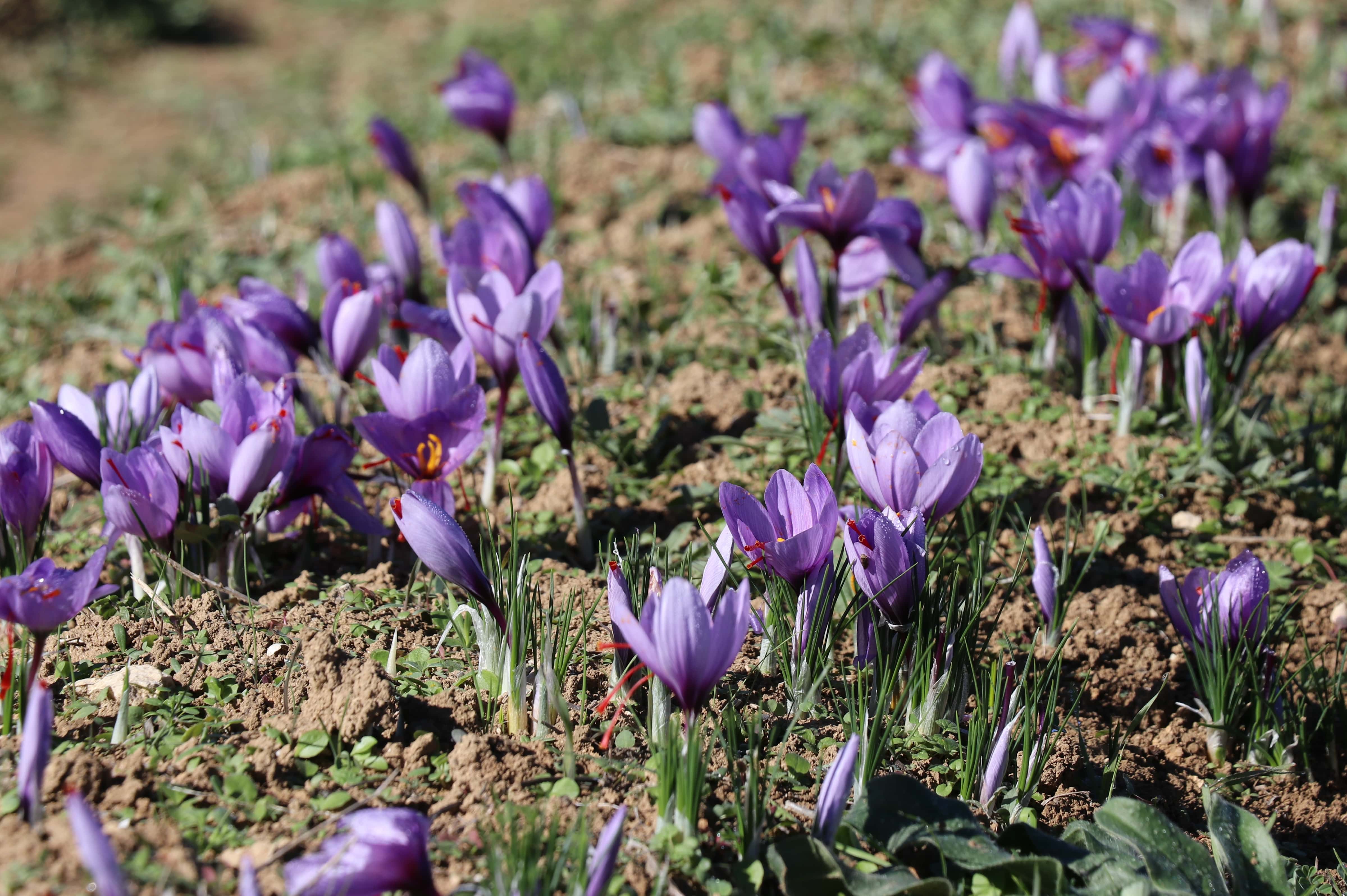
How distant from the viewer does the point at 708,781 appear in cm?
168

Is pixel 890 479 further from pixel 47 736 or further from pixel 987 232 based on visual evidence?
pixel 987 232

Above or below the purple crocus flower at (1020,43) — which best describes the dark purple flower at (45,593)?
below

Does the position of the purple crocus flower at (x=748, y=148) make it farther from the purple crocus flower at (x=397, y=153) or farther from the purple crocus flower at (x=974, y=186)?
the purple crocus flower at (x=397, y=153)

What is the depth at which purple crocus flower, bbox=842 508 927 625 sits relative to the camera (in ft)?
5.56

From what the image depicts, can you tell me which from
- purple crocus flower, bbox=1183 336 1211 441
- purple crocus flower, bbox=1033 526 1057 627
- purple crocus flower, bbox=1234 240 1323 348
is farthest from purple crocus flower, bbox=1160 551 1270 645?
purple crocus flower, bbox=1234 240 1323 348

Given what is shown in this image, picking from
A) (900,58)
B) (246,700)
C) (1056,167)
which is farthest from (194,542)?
(900,58)

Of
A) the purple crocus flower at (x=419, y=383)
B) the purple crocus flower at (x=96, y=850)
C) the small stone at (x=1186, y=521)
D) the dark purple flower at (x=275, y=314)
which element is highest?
the dark purple flower at (x=275, y=314)

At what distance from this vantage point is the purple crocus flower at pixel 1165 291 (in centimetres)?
232

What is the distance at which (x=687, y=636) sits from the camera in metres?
1.52


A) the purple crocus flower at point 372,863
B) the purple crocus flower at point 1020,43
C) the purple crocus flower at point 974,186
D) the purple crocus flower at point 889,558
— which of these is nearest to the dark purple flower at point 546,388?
the purple crocus flower at point 889,558

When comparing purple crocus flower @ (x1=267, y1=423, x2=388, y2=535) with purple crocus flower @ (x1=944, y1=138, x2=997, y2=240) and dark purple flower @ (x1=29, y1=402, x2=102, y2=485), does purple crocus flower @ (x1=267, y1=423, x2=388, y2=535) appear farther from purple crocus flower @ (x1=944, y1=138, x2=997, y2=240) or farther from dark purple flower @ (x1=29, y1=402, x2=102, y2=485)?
purple crocus flower @ (x1=944, y1=138, x2=997, y2=240)

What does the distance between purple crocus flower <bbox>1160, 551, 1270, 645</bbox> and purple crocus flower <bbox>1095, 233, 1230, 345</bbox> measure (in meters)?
0.56

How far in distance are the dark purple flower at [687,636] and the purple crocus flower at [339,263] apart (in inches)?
56.6

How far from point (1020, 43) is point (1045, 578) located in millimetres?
2973
